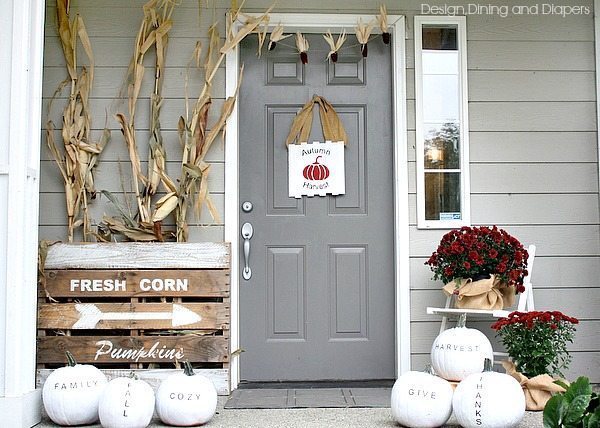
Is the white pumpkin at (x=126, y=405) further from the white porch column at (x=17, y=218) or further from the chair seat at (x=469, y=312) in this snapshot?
the chair seat at (x=469, y=312)

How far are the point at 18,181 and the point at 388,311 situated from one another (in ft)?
6.84

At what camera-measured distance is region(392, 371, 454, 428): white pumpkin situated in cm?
332

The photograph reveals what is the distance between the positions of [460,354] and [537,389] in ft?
1.27

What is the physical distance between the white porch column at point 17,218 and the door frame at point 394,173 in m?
1.10

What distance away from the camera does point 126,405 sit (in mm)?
3324

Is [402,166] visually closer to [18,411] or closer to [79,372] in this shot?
[79,372]

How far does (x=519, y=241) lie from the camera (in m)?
4.37

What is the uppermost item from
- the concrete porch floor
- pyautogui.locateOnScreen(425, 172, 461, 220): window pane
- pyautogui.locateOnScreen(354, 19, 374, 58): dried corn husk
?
pyautogui.locateOnScreen(354, 19, 374, 58): dried corn husk

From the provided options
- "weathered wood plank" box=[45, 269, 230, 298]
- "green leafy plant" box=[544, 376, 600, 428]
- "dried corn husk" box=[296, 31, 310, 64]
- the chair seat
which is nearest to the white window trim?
the chair seat

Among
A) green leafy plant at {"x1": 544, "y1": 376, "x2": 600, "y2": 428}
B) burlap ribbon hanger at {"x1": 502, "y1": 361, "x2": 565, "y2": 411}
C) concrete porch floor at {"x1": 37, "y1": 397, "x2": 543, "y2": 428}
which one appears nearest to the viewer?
green leafy plant at {"x1": 544, "y1": 376, "x2": 600, "y2": 428}

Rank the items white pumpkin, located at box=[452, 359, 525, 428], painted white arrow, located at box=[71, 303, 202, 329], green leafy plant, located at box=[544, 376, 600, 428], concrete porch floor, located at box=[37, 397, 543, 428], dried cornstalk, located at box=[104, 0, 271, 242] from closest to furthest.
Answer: green leafy plant, located at box=[544, 376, 600, 428]
white pumpkin, located at box=[452, 359, 525, 428]
concrete porch floor, located at box=[37, 397, 543, 428]
painted white arrow, located at box=[71, 303, 202, 329]
dried cornstalk, located at box=[104, 0, 271, 242]

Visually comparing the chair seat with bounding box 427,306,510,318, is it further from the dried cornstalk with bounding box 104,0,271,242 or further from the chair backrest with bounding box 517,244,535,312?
the dried cornstalk with bounding box 104,0,271,242

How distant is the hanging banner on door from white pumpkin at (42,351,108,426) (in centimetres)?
155

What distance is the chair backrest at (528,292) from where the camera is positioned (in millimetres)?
4062
